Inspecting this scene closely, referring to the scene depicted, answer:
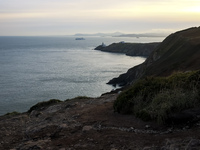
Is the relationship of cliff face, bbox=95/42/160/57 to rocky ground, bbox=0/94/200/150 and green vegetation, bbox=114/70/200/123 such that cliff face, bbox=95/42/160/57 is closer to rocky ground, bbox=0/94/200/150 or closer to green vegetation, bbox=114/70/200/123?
green vegetation, bbox=114/70/200/123

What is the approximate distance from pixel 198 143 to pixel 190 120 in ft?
6.74

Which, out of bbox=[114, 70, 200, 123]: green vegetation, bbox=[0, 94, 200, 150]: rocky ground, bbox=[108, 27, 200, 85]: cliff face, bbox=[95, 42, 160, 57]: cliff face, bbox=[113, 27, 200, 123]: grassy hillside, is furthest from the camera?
bbox=[95, 42, 160, 57]: cliff face

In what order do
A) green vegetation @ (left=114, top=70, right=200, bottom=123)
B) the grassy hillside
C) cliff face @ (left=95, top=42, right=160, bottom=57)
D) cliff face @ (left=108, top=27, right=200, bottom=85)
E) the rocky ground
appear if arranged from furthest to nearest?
cliff face @ (left=95, top=42, right=160, bottom=57) < cliff face @ (left=108, top=27, right=200, bottom=85) < green vegetation @ (left=114, top=70, right=200, bottom=123) < the grassy hillside < the rocky ground

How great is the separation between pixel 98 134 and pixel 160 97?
3247 millimetres

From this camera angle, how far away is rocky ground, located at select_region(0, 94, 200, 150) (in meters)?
7.78

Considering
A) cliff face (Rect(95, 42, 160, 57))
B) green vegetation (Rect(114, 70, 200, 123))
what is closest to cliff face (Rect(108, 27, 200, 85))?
green vegetation (Rect(114, 70, 200, 123))

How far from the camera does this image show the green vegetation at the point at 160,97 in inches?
379

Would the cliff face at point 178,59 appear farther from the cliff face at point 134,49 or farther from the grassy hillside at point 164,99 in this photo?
the cliff face at point 134,49

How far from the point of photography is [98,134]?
30.5 feet

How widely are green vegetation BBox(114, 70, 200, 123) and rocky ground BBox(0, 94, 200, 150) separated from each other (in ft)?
1.40

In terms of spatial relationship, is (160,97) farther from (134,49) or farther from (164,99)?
(134,49)

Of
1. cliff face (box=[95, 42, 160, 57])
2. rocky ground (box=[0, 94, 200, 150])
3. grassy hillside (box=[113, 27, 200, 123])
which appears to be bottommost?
rocky ground (box=[0, 94, 200, 150])

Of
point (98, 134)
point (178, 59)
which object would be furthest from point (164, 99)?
point (178, 59)

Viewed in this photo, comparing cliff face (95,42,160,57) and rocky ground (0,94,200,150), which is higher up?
cliff face (95,42,160,57)
